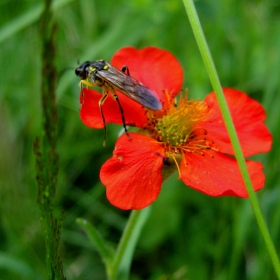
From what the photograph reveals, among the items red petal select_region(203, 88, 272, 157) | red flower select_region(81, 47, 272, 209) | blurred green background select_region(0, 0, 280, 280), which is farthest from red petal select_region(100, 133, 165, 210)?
blurred green background select_region(0, 0, 280, 280)

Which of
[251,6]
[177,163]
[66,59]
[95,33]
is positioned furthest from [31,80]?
[251,6]

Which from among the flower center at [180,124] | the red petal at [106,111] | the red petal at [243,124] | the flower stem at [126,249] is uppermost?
the red petal at [106,111]

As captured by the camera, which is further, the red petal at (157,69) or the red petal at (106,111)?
the red petal at (157,69)

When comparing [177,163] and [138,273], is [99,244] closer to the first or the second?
[177,163]

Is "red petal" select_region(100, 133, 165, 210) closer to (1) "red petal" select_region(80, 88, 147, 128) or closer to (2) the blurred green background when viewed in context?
(1) "red petal" select_region(80, 88, 147, 128)

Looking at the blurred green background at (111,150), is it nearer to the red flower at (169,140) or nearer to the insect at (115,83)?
the red flower at (169,140)

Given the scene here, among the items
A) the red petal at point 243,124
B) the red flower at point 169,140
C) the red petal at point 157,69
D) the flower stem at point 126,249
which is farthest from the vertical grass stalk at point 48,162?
the red petal at point 243,124
